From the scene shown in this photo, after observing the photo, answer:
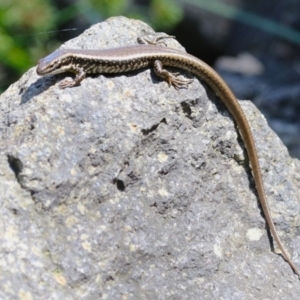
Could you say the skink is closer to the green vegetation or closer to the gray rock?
the gray rock

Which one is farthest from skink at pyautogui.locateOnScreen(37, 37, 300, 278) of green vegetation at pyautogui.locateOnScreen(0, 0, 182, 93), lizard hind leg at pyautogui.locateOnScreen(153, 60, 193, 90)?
green vegetation at pyautogui.locateOnScreen(0, 0, 182, 93)

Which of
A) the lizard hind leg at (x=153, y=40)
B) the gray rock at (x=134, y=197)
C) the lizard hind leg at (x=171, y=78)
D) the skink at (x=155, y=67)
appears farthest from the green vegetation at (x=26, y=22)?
the gray rock at (x=134, y=197)

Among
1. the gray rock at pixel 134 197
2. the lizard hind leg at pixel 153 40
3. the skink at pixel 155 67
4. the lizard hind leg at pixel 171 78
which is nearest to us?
the gray rock at pixel 134 197

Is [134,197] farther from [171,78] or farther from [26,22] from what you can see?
[26,22]

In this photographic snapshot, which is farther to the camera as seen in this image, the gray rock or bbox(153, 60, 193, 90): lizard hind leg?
bbox(153, 60, 193, 90): lizard hind leg

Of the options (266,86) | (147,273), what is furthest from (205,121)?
(266,86)

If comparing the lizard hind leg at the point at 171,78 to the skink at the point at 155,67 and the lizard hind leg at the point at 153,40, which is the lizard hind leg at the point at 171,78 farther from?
the lizard hind leg at the point at 153,40
